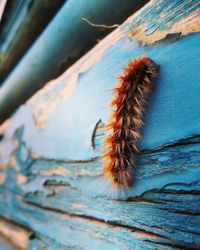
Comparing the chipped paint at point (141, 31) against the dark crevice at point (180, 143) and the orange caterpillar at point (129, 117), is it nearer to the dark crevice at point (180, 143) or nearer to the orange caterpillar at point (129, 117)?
the orange caterpillar at point (129, 117)

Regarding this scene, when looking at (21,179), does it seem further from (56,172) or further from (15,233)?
(56,172)

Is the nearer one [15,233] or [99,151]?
[99,151]

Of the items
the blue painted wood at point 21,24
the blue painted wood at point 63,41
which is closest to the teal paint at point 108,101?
the blue painted wood at point 63,41

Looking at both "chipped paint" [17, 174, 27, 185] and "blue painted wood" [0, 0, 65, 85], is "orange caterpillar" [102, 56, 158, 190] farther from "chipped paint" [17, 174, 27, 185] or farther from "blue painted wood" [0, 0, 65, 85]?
"chipped paint" [17, 174, 27, 185]

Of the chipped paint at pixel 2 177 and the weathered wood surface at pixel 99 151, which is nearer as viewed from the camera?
the weathered wood surface at pixel 99 151

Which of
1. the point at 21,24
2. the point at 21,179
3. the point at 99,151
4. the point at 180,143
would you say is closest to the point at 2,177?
the point at 21,179

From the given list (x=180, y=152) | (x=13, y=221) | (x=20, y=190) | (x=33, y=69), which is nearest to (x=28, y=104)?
(x=33, y=69)
